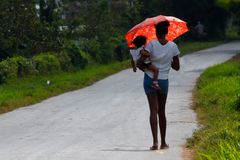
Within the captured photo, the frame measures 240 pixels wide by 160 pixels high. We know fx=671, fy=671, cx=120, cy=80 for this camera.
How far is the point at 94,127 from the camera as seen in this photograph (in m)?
13.5

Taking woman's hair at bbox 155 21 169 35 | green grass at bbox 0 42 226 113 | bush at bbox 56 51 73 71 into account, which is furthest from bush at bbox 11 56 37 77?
woman's hair at bbox 155 21 169 35

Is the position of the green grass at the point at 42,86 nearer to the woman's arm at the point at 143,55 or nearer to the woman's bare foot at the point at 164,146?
the woman's bare foot at the point at 164,146

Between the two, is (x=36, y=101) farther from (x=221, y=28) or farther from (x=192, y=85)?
(x=221, y=28)

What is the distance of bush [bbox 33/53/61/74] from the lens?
2741 centimetres

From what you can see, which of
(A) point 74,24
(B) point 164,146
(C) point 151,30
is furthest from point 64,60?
(B) point 164,146

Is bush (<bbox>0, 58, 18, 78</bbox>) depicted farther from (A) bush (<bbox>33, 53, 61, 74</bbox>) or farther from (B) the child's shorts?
(B) the child's shorts

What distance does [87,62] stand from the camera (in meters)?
32.8

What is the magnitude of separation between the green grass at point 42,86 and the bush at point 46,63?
454mm

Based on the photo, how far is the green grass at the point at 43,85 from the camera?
19.1 meters

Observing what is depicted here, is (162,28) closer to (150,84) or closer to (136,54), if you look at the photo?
(136,54)

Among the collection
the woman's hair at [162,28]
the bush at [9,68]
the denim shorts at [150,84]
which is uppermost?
the woman's hair at [162,28]

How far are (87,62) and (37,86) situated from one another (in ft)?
32.6

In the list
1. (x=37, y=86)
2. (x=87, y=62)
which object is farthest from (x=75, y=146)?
(x=87, y=62)

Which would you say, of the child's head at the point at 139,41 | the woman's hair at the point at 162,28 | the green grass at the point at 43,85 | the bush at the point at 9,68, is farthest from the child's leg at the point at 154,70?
the bush at the point at 9,68
